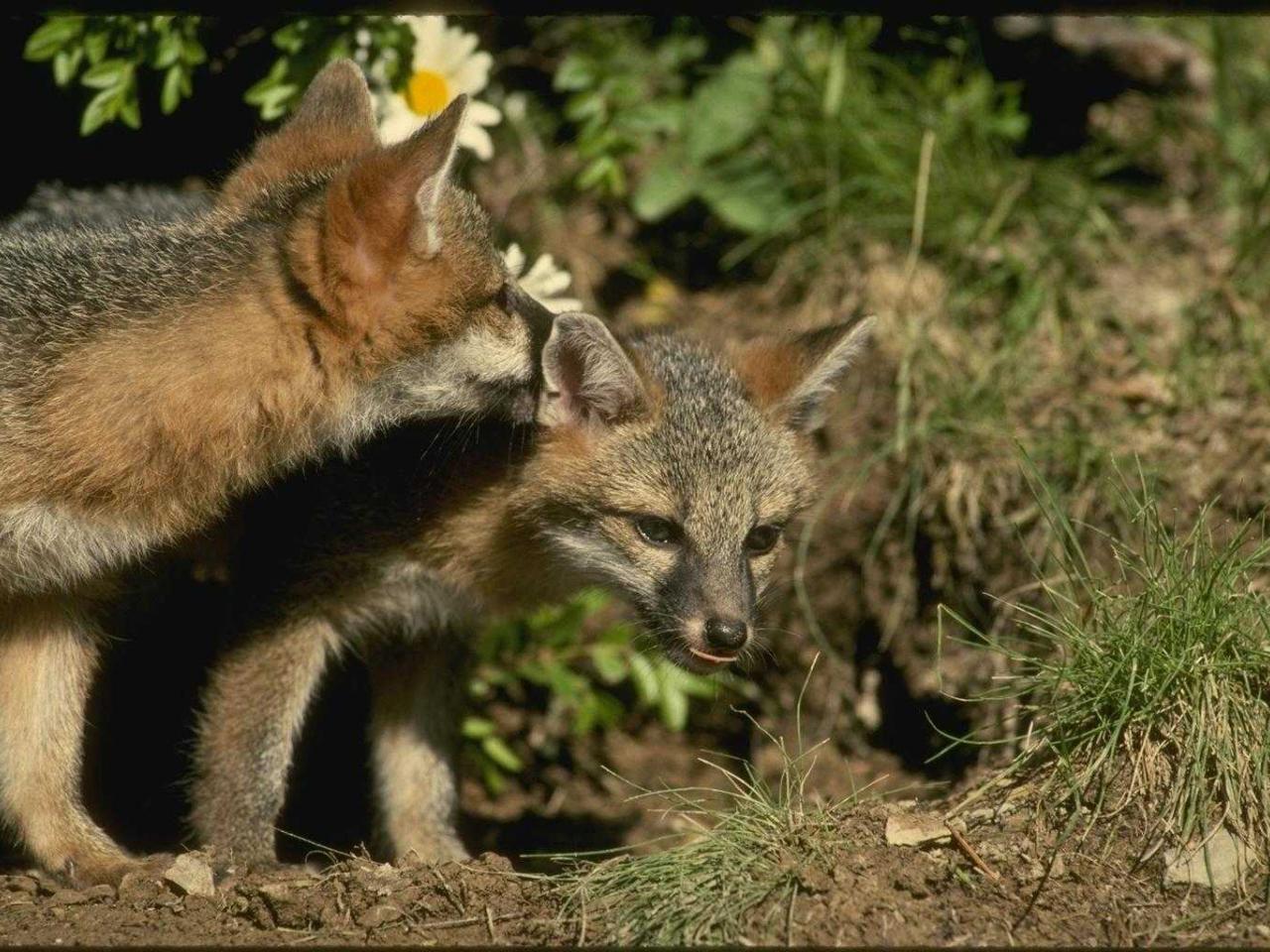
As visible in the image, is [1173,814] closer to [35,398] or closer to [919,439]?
[919,439]

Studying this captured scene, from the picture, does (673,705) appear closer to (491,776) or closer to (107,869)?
(491,776)

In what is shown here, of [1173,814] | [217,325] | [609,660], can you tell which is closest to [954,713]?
[609,660]

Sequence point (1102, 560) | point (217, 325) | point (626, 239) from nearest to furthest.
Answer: point (217, 325) → point (1102, 560) → point (626, 239)

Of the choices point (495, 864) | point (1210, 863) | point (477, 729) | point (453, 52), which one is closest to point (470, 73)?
point (453, 52)

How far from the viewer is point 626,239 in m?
9.05

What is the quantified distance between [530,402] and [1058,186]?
13.8 ft

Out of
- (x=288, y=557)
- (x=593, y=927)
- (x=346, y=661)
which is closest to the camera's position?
(x=593, y=927)

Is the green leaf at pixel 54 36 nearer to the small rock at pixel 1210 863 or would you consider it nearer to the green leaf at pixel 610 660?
the green leaf at pixel 610 660

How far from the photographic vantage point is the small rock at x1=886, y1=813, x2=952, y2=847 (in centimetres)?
476

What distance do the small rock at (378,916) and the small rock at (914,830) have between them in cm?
162

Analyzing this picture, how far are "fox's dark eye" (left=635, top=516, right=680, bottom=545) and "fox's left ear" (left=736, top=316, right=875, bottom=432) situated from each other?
0.72 m

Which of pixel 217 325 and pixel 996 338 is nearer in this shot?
pixel 217 325

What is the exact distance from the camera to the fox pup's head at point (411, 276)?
4.71 m

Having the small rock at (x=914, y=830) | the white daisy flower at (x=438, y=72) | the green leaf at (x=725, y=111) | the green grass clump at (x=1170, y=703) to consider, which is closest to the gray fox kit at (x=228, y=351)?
the white daisy flower at (x=438, y=72)
